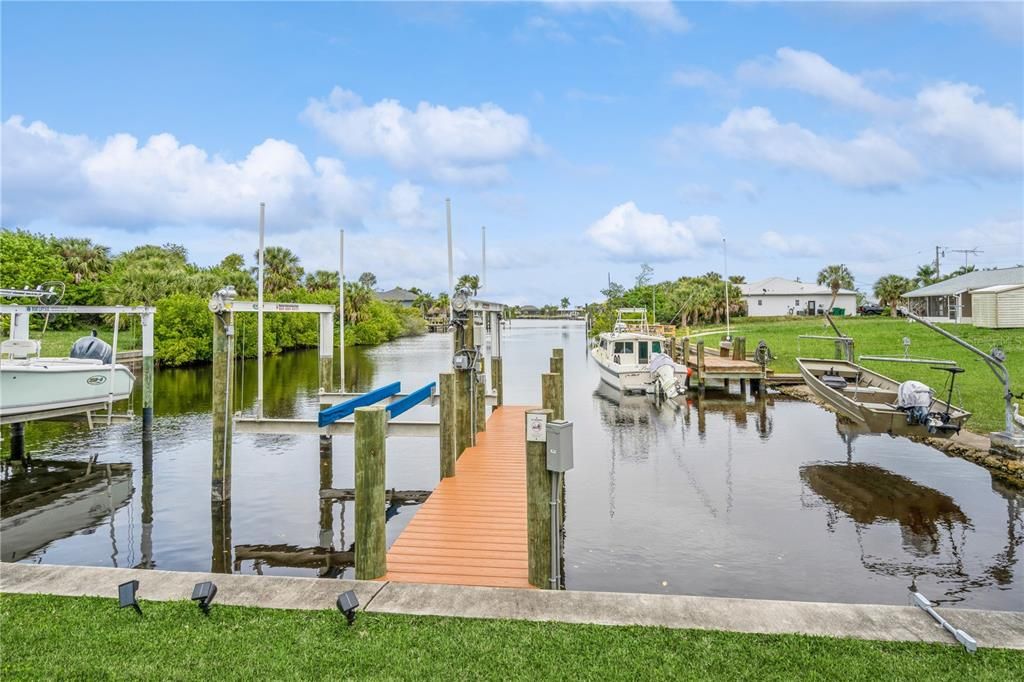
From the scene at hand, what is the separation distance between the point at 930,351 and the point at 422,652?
3035 centimetres

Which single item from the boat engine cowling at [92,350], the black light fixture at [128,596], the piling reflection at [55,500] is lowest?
the piling reflection at [55,500]

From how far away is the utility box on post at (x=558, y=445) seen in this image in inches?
232

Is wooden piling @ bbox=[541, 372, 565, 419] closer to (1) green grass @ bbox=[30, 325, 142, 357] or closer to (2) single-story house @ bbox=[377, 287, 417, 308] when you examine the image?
(1) green grass @ bbox=[30, 325, 142, 357]

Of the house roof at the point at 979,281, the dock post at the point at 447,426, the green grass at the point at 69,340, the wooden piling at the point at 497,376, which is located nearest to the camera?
the dock post at the point at 447,426

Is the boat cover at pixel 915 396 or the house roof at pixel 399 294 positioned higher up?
the house roof at pixel 399 294

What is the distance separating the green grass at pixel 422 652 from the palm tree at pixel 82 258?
60167mm

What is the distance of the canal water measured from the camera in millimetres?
8227

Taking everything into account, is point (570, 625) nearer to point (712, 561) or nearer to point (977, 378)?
point (712, 561)

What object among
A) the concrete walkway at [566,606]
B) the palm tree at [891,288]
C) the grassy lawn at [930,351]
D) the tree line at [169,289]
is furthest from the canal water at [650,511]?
the palm tree at [891,288]

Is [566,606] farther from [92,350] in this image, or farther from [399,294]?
[399,294]

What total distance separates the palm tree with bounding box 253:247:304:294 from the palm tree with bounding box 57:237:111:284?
1388cm

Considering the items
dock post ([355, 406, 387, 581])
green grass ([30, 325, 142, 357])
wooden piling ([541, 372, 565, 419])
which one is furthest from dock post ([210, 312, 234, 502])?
green grass ([30, 325, 142, 357])

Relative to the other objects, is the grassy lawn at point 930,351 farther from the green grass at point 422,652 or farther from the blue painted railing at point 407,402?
the green grass at point 422,652

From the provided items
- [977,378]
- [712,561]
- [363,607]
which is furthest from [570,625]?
[977,378]
